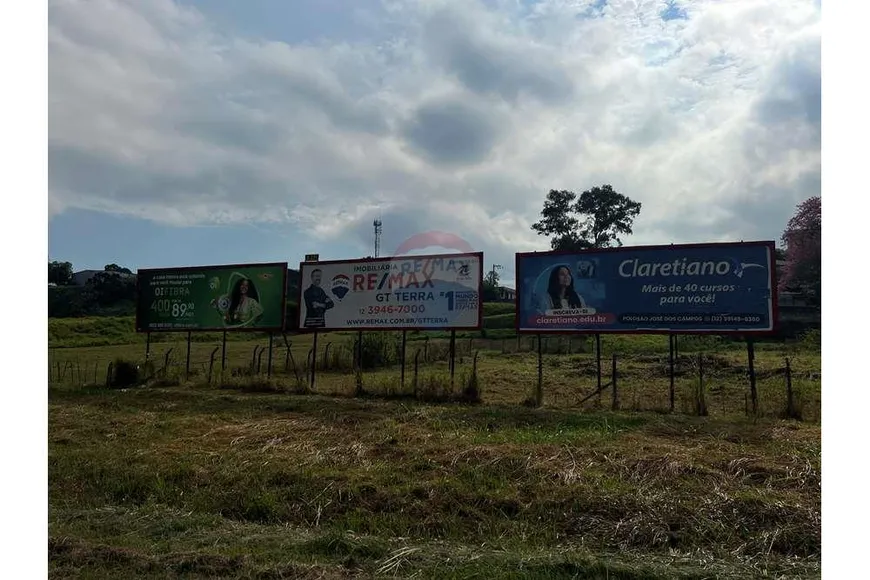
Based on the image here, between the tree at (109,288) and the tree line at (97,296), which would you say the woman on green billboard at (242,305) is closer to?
the tree line at (97,296)

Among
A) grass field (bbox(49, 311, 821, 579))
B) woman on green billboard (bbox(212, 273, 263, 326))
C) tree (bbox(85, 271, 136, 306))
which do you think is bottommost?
grass field (bbox(49, 311, 821, 579))

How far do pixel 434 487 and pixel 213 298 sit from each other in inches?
431

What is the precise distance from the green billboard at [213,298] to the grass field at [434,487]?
3418 millimetres

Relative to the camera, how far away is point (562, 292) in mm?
12758

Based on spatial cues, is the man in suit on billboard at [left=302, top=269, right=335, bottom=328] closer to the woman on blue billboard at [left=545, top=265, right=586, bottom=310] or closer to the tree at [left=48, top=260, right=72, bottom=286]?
the woman on blue billboard at [left=545, top=265, right=586, bottom=310]

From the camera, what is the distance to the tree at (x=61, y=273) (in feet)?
192

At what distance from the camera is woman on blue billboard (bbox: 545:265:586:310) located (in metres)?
12.6

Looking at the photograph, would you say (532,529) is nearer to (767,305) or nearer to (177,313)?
(767,305)

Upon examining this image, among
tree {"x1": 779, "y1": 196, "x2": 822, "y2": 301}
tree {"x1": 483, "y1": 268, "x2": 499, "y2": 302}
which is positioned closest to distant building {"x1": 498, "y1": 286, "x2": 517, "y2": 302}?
tree {"x1": 483, "y1": 268, "x2": 499, "y2": 302}

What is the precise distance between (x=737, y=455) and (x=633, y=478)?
1588mm

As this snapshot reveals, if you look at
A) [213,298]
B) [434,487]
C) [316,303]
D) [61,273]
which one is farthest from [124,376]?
[61,273]

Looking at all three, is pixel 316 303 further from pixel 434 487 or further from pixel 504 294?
pixel 504 294

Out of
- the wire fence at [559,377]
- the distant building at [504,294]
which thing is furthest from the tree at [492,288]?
the wire fence at [559,377]

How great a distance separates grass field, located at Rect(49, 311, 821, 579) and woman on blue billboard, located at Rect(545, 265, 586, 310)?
1.88 m
